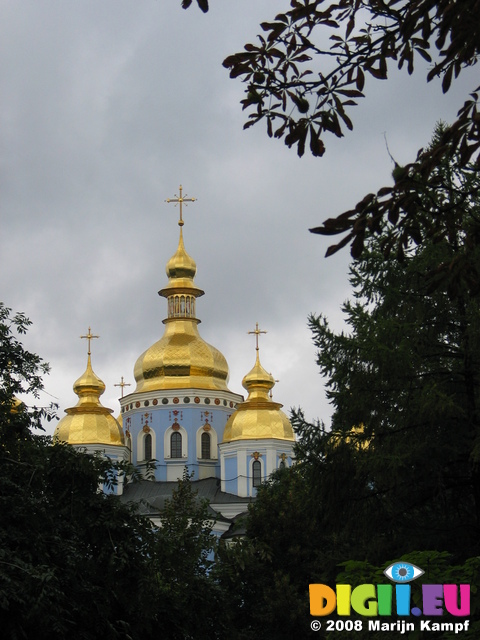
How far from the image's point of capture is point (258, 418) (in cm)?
5622

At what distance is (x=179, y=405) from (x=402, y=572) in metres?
47.2

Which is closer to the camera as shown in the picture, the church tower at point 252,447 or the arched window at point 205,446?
the church tower at point 252,447

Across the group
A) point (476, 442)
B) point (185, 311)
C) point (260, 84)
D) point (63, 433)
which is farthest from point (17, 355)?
point (185, 311)

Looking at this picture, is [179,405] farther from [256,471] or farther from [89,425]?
[256,471]

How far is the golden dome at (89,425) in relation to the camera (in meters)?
58.0

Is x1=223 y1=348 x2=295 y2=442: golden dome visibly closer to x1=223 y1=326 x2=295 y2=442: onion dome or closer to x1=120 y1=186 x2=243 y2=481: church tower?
x1=223 y1=326 x2=295 y2=442: onion dome

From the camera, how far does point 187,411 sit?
196 feet

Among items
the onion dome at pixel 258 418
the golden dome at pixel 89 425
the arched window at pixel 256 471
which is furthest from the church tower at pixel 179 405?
the arched window at pixel 256 471

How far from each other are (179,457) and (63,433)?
19.1 ft

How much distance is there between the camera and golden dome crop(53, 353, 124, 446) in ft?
190

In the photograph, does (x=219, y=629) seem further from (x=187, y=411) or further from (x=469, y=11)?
(x=187, y=411)

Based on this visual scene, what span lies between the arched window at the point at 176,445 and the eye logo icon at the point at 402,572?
152ft

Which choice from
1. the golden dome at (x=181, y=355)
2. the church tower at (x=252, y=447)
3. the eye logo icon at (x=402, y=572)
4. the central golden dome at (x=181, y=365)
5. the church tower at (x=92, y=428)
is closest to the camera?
the eye logo icon at (x=402, y=572)

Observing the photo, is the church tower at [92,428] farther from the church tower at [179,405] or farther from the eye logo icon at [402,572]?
the eye logo icon at [402,572]
